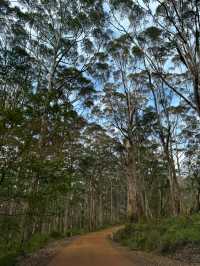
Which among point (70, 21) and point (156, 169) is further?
point (156, 169)

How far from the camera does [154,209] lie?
5400cm

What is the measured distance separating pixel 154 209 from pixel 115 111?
98.7 feet

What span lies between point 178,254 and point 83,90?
13.1 metres

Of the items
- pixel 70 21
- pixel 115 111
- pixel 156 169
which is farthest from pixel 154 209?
pixel 70 21

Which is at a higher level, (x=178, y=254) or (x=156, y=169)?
(x=156, y=169)

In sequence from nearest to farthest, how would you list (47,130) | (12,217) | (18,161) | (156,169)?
(18,161)
(12,217)
(47,130)
(156,169)

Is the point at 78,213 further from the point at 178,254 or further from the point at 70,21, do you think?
the point at 178,254

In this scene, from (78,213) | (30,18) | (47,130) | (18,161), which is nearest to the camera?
(18,161)

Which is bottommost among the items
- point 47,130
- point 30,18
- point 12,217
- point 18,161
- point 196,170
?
point 12,217

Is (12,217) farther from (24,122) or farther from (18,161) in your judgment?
(24,122)

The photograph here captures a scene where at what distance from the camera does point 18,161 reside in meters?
7.95

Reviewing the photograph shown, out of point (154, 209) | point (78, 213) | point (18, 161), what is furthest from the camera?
point (78, 213)

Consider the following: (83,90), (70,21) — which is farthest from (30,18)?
(83,90)

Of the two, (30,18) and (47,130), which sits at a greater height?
(30,18)
